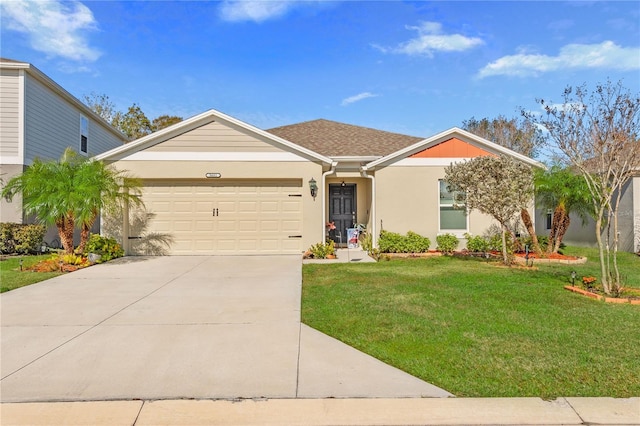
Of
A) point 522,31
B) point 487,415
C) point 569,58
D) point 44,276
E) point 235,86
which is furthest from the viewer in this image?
point 235,86

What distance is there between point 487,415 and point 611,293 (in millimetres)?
5072

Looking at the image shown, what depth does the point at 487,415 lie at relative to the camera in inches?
114

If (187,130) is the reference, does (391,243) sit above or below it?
below

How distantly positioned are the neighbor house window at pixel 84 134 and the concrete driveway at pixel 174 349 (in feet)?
38.4

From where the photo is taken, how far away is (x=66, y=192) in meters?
9.50

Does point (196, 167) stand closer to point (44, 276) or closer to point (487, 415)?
point (44, 276)

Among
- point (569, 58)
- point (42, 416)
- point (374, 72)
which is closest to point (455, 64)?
point (374, 72)

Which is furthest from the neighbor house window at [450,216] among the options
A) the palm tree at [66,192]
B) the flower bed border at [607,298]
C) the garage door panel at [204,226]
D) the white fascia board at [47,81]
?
the white fascia board at [47,81]

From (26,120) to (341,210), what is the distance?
36.5 ft

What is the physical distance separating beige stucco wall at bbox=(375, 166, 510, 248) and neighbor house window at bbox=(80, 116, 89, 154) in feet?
43.4

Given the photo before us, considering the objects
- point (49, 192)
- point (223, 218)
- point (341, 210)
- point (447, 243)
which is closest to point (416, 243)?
point (447, 243)

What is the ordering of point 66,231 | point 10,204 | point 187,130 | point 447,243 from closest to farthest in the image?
1. point 66,231
2. point 187,130
3. point 447,243
4. point 10,204

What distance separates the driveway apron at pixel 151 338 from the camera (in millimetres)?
3447

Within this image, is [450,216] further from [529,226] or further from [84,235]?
[84,235]
